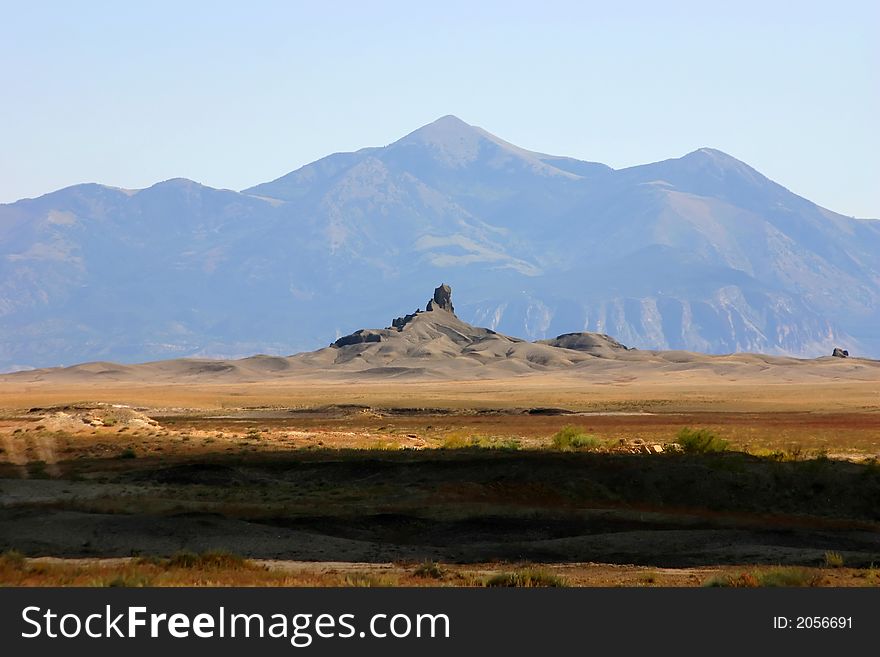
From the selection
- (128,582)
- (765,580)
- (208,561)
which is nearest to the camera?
(128,582)

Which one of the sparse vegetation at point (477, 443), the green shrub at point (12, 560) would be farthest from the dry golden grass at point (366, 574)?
the sparse vegetation at point (477, 443)

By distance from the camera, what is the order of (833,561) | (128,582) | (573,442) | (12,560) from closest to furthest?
(128,582) < (12,560) < (833,561) < (573,442)

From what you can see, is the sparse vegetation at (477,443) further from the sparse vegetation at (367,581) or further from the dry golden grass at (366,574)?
the sparse vegetation at (367,581)

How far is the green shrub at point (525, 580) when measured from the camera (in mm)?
21094

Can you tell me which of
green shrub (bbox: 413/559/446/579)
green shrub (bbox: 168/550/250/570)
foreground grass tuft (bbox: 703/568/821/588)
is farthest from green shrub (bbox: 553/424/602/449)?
foreground grass tuft (bbox: 703/568/821/588)

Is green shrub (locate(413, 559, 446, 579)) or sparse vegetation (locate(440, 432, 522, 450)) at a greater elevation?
green shrub (locate(413, 559, 446, 579))

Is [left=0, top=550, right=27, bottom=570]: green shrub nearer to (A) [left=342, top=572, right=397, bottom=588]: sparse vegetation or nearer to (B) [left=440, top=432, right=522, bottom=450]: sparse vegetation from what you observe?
(A) [left=342, top=572, right=397, bottom=588]: sparse vegetation

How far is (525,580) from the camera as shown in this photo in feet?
69.5

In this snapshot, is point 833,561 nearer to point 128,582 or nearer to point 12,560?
point 128,582

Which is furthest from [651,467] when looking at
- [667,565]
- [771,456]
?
[667,565]

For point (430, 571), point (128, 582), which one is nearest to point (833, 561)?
point (430, 571)

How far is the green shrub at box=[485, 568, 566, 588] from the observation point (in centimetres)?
2109

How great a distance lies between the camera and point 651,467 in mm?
40656
